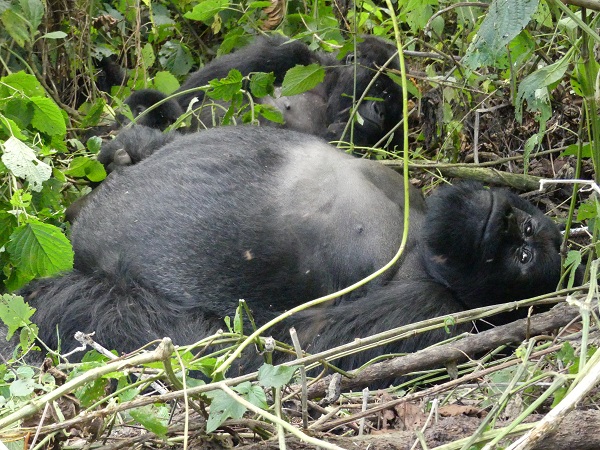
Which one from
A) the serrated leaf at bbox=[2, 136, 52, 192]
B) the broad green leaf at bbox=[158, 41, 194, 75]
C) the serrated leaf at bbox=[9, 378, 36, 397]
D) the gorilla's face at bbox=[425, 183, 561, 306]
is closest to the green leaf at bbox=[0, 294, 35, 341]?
the serrated leaf at bbox=[9, 378, 36, 397]

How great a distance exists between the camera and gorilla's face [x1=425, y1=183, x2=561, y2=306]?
2.39 meters

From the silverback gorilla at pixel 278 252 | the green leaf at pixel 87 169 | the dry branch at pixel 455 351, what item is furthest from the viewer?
the green leaf at pixel 87 169

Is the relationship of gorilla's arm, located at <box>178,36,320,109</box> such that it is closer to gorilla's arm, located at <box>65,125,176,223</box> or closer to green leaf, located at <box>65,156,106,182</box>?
gorilla's arm, located at <box>65,125,176,223</box>

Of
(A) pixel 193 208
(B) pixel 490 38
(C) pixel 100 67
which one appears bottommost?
(C) pixel 100 67

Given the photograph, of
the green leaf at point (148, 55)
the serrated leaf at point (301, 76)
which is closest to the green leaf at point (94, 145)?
the serrated leaf at point (301, 76)

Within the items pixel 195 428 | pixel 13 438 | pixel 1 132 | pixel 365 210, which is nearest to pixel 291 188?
pixel 365 210

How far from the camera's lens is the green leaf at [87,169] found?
117 inches

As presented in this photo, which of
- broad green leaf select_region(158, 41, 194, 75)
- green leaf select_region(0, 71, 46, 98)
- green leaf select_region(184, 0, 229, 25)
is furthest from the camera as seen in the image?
broad green leaf select_region(158, 41, 194, 75)

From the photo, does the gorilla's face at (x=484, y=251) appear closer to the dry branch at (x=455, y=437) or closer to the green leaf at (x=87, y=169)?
the dry branch at (x=455, y=437)

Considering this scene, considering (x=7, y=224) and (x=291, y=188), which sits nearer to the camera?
(x=7, y=224)

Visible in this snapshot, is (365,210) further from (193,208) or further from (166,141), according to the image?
(166,141)

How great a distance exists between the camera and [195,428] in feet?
4.67

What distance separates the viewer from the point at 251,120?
134 inches

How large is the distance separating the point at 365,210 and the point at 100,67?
237 cm
